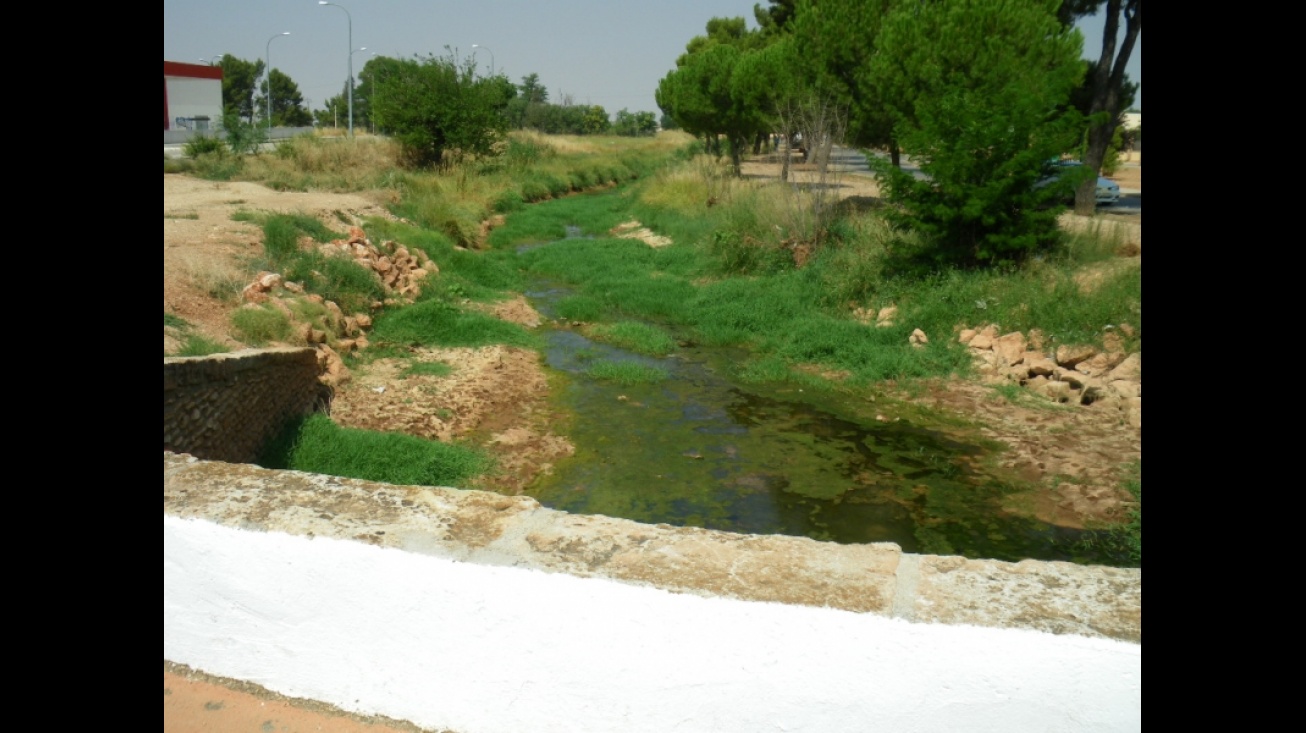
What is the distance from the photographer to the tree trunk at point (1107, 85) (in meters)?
16.7

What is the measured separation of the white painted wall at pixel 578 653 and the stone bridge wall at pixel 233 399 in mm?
2219

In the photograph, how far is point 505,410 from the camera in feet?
29.8

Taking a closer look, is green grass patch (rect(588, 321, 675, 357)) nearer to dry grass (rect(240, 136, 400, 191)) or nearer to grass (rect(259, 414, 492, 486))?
grass (rect(259, 414, 492, 486))

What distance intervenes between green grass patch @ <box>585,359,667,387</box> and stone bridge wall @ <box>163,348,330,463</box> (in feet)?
11.6

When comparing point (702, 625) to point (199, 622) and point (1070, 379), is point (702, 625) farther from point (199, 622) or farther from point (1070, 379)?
point (1070, 379)

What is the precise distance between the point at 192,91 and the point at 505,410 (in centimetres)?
4790

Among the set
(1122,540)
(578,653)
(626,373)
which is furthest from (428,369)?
(578,653)

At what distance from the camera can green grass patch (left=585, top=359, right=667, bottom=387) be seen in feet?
33.7

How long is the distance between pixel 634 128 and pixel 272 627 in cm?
7023

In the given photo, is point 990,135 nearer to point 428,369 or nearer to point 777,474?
point 777,474

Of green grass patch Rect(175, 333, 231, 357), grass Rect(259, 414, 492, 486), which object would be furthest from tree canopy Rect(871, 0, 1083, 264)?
green grass patch Rect(175, 333, 231, 357)

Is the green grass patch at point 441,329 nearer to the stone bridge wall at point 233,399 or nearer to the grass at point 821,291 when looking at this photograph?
the grass at point 821,291
